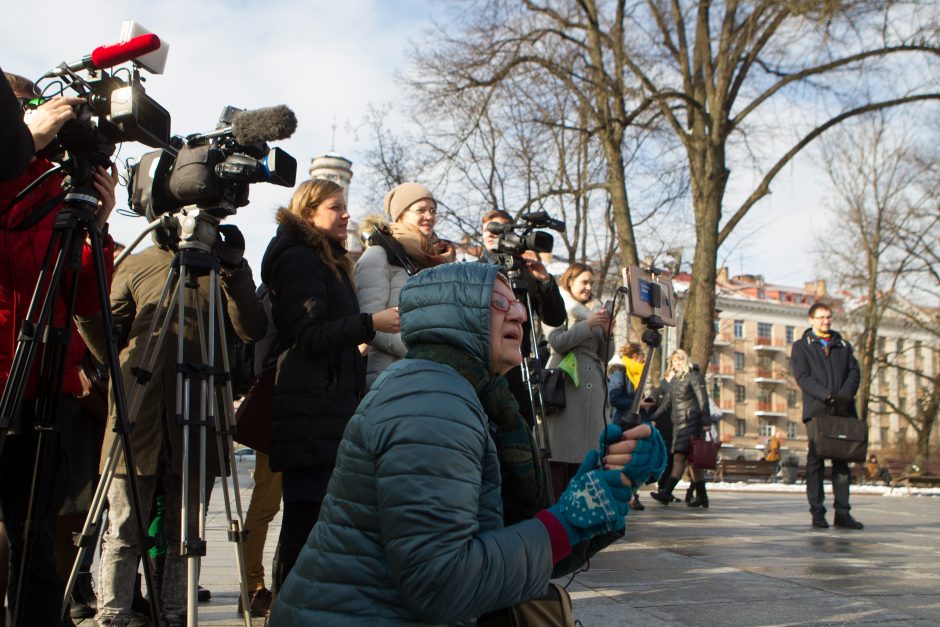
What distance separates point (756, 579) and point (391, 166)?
61.4ft

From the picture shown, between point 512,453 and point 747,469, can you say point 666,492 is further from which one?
point 747,469

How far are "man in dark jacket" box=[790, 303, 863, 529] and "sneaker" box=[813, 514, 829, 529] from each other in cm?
20

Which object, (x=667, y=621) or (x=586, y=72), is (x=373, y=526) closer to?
(x=667, y=621)

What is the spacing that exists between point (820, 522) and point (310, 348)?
20.0 feet

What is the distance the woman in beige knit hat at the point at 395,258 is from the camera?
425 cm

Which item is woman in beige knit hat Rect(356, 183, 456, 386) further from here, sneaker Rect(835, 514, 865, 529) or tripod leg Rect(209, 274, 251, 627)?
sneaker Rect(835, 514, 865, 529)

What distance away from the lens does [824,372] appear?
8695 millimetres

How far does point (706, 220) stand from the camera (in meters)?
17.0

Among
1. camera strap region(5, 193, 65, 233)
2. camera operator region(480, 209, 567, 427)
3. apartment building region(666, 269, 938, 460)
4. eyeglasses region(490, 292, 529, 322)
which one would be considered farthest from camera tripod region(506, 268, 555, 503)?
apartment building region(666, 269, 938, 460)

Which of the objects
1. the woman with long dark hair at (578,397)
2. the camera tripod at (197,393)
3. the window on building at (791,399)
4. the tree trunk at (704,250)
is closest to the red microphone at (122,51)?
the camera tripod at (197,393)

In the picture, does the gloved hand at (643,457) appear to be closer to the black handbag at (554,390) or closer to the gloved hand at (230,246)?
the gloved hand at (230,246)

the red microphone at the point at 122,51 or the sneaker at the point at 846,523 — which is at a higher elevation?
the red microphone at the point at 122,51

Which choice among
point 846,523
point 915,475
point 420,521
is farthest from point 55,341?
point 915,475

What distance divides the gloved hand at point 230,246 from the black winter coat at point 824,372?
631 cm
